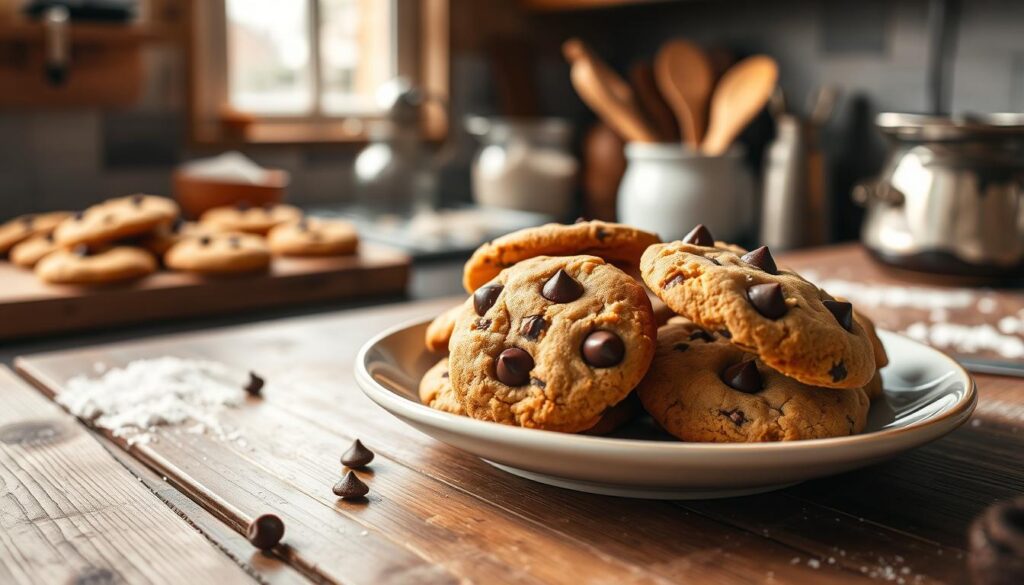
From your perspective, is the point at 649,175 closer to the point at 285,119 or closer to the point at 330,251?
the point at 330,251

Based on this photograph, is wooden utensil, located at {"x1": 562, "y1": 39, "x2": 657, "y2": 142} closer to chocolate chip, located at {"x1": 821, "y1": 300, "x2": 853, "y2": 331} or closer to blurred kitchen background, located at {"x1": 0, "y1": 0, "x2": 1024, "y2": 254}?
blurred kitchen background, located at {"x1": 0, "y1": 0, "x2": 1024, "y2": 254}

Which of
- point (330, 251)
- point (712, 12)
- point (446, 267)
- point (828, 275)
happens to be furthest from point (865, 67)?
point (330, 251)

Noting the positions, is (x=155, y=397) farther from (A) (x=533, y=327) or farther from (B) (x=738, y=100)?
(B) (x=738, y=100)

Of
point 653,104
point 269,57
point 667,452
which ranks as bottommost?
point 667,452

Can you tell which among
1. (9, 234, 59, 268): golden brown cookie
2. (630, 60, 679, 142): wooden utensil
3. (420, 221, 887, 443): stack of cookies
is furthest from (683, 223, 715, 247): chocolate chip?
(630, 60, 679, 142): wooden utensil

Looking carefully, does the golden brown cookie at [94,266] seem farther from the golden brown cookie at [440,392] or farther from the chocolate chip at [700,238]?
the chocolate chip at [700,238]

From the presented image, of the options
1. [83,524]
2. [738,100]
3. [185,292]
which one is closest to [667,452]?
[83,524]
